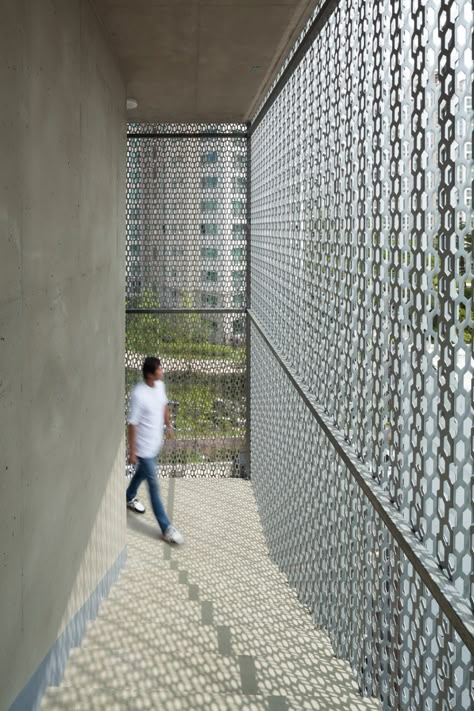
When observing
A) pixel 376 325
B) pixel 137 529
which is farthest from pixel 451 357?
pixel 137 529

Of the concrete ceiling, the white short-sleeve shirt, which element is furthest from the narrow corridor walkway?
the concrete ceiling

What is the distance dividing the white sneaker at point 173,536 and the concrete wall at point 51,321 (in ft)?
5.35

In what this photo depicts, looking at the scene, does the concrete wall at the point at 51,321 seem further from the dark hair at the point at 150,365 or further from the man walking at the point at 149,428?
the man walking at the point at 149,428

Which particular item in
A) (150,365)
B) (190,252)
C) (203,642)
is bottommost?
(203,642)

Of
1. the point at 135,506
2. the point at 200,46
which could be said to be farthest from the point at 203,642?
the point at 200,46

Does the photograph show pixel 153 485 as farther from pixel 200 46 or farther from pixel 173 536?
pixel 200 46

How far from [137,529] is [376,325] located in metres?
4.65

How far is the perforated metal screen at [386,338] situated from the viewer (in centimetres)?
187

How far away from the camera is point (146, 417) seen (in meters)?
6.36

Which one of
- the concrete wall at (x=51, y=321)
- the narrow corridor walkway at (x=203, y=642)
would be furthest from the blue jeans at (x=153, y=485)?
the concrete wall at (x=51, y=321)

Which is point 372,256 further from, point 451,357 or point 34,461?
point 34,461

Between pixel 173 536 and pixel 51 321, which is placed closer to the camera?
pixel 51 321

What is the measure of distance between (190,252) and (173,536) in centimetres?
320

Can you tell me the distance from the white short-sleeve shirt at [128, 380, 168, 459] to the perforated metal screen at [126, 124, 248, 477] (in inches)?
80.5
